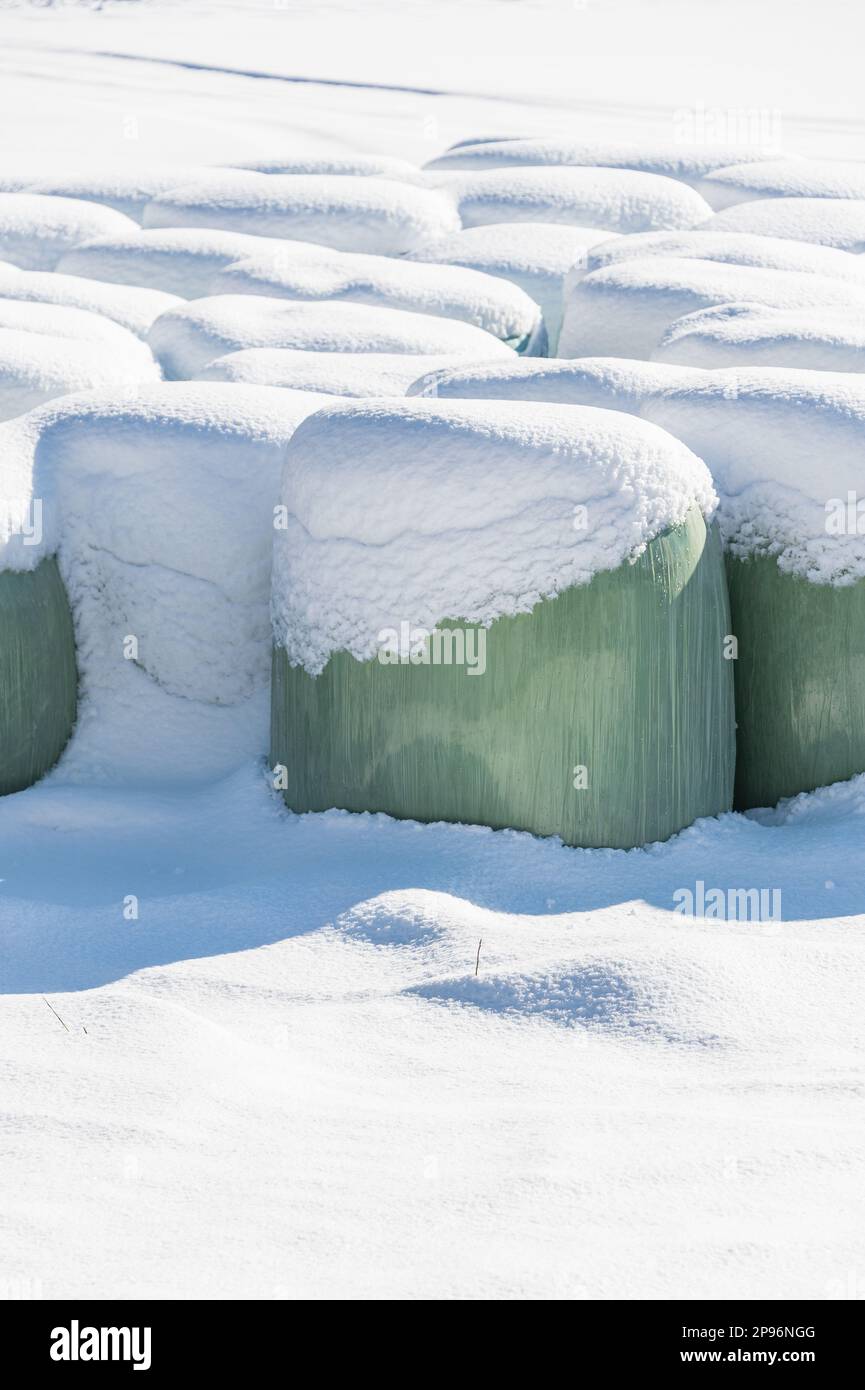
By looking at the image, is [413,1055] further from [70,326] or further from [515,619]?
[70,326]

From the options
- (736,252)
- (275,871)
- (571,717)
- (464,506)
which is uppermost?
(736,252)

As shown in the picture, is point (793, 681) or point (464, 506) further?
point (793, 681)

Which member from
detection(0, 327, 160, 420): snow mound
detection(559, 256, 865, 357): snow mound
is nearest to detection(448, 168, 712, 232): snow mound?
detection(559, 256, 865, 357): snow mound

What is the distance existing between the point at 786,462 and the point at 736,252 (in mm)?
2031

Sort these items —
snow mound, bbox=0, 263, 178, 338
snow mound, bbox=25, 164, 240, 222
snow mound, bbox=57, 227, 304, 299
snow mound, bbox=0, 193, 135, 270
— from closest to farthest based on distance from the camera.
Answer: snow mound, bbox=0, 263, 178, 338
snow mound, bbox=57, 227, 304, 299
snow mound, bbox=0, 193, 135, 270
snow mound, bbox=25, 164, 240, 222

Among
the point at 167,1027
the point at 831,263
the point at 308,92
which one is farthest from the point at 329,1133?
the point at 308,92

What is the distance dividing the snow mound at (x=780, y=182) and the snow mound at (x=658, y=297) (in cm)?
174

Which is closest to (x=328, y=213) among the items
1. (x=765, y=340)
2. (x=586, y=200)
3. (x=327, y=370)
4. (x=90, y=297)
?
(x=586, y=200)

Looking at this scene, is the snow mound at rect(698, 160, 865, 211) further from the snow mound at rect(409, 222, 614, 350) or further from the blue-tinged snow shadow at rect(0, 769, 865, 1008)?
the blue-tinged snow shadow at rect(0, 769, 865, 1008)

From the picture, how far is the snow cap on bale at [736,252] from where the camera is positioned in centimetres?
426

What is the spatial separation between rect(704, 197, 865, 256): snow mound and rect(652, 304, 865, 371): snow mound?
1468 mm

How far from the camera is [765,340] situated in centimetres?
317

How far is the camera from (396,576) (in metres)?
2.39

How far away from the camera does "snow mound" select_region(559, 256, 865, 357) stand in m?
3.78
